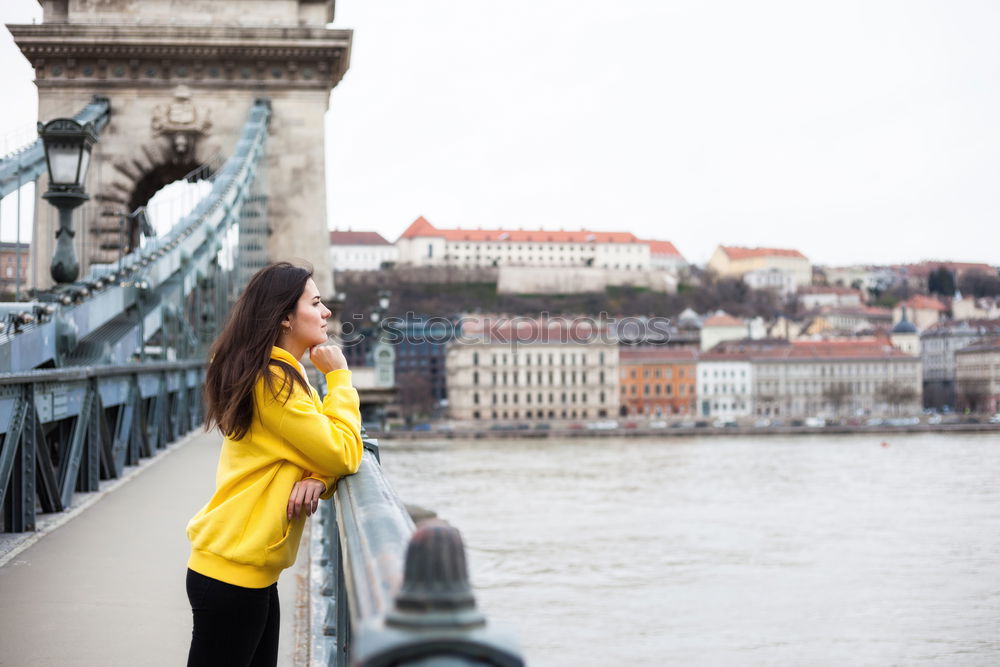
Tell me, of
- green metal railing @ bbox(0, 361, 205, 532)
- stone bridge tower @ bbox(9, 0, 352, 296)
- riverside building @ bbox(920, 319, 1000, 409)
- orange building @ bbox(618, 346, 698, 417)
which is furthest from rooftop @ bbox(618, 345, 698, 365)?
green metal railing @ bbox(0, 361, 205, 532)

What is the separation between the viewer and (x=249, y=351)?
2043mm

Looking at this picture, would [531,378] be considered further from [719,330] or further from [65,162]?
[65,162]

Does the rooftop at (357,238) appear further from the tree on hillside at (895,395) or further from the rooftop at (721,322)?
the tree on hillside at (895,395)

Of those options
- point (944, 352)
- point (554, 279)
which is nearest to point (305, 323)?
point (554, 279)

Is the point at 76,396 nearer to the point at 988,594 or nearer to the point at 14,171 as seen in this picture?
the point at 14,171

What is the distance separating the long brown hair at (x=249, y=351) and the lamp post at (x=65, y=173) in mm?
4743

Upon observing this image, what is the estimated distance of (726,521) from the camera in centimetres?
2902

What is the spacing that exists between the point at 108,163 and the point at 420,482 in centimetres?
2514

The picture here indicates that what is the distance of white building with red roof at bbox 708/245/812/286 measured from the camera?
4840 inches

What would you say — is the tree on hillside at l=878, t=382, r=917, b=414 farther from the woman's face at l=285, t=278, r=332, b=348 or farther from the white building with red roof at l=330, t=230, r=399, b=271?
the woman's face at l=285, t=278, r=332, b=348

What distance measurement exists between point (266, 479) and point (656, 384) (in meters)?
83.8

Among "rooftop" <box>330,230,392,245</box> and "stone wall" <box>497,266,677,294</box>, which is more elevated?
"rooftop" <box>330,230,392,245</box>

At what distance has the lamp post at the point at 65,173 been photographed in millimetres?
6496

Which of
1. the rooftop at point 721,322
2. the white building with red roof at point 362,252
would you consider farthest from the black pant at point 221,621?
the white building with red roof at point 362,252
